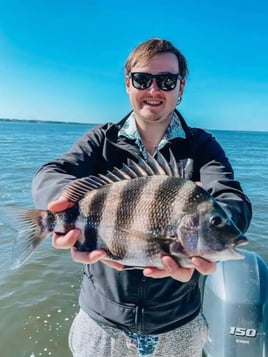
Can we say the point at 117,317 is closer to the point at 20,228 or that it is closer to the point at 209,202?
the point at 20,228

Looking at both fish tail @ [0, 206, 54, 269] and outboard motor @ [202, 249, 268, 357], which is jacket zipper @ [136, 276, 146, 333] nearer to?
fish tail @ [0, 206, 54, 269]

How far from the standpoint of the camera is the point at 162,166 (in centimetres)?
209

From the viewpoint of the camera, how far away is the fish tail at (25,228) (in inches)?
81.4

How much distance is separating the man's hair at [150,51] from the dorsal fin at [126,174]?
0.86 meters

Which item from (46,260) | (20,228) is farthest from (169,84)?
(46,260)

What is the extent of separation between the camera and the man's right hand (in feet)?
6.39

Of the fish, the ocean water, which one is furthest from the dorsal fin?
the ocean water

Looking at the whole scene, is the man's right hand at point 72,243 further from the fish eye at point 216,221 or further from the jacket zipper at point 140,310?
the fish eye at point 216,221

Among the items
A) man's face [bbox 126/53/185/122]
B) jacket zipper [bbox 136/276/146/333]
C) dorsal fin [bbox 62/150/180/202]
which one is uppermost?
man's face [bbox 126/53/185/122]

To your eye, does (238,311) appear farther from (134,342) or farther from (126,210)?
(126,210)

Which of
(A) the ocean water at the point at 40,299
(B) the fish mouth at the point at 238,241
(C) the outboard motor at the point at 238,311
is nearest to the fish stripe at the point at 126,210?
(B) the fish mouth at the point at 238,241

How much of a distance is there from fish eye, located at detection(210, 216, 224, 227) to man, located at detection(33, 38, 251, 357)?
0.41m

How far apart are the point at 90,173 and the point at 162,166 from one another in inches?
26.4

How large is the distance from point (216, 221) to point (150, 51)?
1331mm
